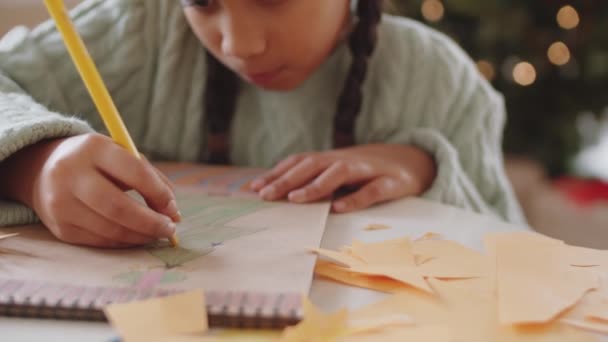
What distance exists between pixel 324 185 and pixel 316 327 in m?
0.27

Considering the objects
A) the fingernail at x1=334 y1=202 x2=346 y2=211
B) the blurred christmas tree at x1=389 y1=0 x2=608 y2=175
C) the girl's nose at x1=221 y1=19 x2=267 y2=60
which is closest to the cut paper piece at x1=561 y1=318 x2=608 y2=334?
the fingernail at x1=334 y1=202 x2=346 y2=211

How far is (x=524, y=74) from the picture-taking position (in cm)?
147

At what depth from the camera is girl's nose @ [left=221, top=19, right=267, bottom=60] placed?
59 cm

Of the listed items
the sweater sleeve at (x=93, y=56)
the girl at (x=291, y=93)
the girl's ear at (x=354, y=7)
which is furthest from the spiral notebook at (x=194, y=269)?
the girl's ear at (x=354, y=7)

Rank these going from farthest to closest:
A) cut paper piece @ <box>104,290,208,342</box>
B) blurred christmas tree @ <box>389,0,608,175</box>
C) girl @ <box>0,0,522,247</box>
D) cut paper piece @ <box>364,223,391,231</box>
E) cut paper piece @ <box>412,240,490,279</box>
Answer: blurred christmas tree @ <box>389,0,608,175</box>, girl @ <box>0,0,522,247</box>, cut paper piece @ <box>364,223,391,231</box>, cut paper piece @ <box>412,240,490,279</box>, cut paper piece @ <box>104,290,208,342</box>

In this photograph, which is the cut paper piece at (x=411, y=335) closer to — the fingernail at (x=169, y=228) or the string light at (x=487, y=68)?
the fingernail at (x=169, y=228)

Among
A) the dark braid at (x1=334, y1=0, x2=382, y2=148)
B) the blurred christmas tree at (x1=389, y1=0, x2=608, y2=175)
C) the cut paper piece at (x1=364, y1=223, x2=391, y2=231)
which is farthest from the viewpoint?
the blurred christmas tree at (x1=389, y1=0, x2=608, y2=175)

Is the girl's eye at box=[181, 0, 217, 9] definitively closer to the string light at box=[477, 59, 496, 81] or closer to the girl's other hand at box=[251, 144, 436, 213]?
the girl's other hand at box=[251, 144, 436, 213]

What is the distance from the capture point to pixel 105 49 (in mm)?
775

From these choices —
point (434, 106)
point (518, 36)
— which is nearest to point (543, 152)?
point (518, 36)

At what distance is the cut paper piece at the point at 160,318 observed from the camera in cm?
30

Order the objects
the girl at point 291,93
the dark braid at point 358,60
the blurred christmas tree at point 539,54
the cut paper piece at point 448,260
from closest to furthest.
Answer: the cut paper piece at point 448,260 → the girl at point 291,93 → the dark braid at point 358,60 → the blurred christmas tree at point 539,54

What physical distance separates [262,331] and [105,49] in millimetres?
561

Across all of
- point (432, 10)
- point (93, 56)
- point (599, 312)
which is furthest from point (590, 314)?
point (432, 10)
